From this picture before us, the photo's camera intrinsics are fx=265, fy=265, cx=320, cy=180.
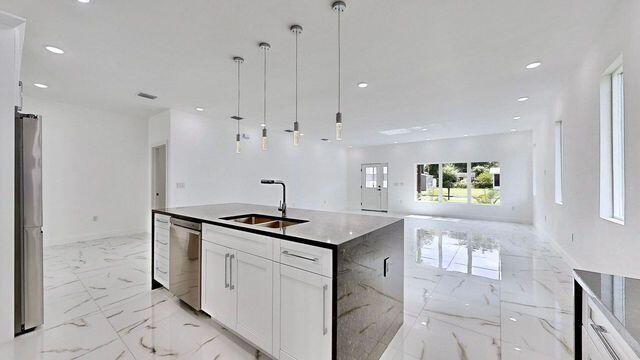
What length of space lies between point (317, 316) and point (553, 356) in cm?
175

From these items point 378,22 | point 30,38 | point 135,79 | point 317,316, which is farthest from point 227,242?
point 135,79

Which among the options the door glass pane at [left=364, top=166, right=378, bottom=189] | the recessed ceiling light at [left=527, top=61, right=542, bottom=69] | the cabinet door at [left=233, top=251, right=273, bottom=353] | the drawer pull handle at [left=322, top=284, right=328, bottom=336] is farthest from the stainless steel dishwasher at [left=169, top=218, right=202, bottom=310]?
the door glass pane at [left=364, top=166, right=378, bottom=189]

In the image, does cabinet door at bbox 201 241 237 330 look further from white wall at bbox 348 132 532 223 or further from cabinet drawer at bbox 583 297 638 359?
white wall at bbox 348 132 532 223

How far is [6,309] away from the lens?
1.96m

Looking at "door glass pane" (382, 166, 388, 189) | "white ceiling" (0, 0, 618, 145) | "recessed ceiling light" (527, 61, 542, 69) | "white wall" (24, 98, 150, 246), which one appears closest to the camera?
"white ceiling" (0, 0, 618, 145)

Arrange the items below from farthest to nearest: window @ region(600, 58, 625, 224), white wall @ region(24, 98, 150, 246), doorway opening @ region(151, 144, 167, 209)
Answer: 1. doorway opening @ region(151, 144, 167, 209)
2. white wall @ region(24, 98, 150, 246)
3. window @ region(600, 58, 625, 224)

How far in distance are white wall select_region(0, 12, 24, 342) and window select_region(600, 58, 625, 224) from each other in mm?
5114

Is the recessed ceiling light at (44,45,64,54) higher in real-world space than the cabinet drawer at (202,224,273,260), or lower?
higher

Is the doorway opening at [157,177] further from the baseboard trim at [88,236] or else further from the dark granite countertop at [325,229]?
the dark granite countertop at [325,229]

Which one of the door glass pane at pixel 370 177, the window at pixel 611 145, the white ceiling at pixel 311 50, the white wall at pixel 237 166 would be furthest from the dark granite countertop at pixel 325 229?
the door glass pane at pixel 370 177

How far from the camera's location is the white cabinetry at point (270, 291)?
146 cm

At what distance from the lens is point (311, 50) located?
2.92 meters

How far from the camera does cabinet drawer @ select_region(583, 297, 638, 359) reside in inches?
28.9

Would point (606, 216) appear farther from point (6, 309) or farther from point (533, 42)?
point (6, 309)
